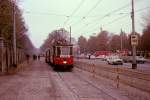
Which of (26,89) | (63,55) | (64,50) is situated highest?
(64,50)

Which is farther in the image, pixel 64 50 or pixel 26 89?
pixel 64 50

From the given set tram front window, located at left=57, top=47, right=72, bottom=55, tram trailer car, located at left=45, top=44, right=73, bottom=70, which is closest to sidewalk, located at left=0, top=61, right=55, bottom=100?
tram trailer car, located at left=45, top=44, right=73, bottom=70

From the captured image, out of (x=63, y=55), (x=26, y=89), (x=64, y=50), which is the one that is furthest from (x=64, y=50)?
(x=26, y=89)

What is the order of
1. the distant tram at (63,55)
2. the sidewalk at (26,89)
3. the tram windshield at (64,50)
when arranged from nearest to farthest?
the sidewalk at (26,89), the distant tram at (63,55), the tram windshield at (64,50)

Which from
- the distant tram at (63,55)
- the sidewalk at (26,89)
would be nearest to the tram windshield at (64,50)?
the distant tram at (63,55)

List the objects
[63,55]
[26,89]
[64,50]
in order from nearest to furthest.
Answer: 1. [26,89]
2. [63,55]
3. [64,50]

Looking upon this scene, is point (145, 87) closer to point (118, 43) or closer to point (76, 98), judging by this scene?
point (76, 98)

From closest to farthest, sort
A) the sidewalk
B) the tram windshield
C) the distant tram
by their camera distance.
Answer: the sidewalk
the distant tram
the tram windshield

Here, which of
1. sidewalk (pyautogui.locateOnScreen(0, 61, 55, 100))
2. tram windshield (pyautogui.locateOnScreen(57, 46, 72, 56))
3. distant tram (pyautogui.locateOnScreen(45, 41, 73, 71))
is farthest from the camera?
tram windshield (pyautogui.locateOnScreen(57, 46, 72, 56))

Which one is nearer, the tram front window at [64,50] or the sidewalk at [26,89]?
the sidewalk at [26,89]

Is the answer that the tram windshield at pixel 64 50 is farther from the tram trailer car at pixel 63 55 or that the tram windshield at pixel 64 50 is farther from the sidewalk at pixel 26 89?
the sidewalk at pixel 26 89

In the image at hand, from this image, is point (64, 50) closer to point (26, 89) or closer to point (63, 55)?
point (63, 55)

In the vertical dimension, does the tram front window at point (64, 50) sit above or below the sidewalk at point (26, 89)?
above

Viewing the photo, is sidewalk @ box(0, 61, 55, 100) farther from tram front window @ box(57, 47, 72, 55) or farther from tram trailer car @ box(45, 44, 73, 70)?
tram front window @ box(57, 47, 72, 55)
